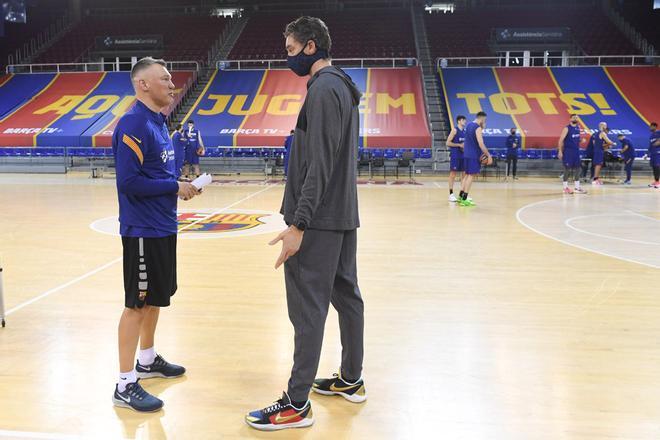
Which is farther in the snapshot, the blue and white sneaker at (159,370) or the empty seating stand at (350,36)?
the empty seating stand at (350,36)

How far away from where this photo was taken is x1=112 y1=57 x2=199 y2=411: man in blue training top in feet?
9.09

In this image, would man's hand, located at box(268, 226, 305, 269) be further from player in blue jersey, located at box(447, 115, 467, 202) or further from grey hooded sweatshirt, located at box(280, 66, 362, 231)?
player in blue jersey, located at box(447, 115, 467, 202)

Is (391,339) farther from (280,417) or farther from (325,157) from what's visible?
(325,157)

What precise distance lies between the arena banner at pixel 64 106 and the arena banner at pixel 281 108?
2.23m

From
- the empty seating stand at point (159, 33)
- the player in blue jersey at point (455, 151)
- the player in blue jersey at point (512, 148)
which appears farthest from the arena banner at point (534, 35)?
the player in blue jersey at point (455, 151)

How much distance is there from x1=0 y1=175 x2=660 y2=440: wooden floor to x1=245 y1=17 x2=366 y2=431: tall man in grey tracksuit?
0.26 metres

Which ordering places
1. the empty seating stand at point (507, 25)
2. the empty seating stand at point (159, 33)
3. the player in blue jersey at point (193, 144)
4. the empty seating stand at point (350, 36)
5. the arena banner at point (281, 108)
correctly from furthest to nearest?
1. the empty seating stand at point (159, 33)
2. the empty seating stand at point (350, 36)
3. the empty seating stand at point (507, 25)
4. the arena banner at point (281, 108)
5. the player in blue jersey at point (193, 144)

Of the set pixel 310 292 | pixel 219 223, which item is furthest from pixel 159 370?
pixel 219 223

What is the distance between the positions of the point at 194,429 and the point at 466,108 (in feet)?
60.4

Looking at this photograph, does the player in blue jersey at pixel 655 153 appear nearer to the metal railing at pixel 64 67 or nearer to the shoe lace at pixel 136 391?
the shoe lace at pixel 136 391

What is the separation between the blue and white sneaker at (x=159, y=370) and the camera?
3.19m

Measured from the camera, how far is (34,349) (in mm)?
3539

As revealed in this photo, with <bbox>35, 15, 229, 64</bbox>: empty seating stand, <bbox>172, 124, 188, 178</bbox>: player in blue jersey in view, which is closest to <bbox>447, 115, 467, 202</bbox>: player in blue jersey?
<bbox>172, 124, 188, 178</bbox>: player in blue jersey

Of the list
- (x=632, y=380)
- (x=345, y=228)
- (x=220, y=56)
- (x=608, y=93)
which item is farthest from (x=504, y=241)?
(x=220, y=56)
